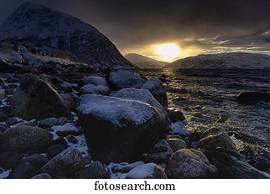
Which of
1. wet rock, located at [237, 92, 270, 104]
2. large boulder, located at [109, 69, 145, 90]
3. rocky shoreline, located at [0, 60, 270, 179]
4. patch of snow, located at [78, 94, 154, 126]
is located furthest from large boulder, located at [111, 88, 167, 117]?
wet rock, located at [237, 92, 270, 104]

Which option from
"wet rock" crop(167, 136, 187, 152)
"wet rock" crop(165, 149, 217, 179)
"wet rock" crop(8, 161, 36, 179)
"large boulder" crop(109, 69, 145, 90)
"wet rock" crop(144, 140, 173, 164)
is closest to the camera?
"wet rock" crop(8, 161, 36, 179)

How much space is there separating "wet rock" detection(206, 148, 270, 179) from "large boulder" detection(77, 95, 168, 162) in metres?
0.80

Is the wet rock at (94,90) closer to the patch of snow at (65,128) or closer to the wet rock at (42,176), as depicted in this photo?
the patch of snow at (65,128)

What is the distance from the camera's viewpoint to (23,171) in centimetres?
376

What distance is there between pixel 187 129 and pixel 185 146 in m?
1.17

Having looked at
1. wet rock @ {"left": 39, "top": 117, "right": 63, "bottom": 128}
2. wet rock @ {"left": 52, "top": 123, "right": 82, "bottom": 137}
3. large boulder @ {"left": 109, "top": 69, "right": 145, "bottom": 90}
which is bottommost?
wet rock @ {"left": 52, "top": 123, "right": 82, "bottom": 137}

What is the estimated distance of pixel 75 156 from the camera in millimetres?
3939

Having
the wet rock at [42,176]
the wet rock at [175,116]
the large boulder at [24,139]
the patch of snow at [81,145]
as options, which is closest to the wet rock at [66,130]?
the patch of snow at [81,145]

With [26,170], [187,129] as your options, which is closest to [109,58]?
[187,129]

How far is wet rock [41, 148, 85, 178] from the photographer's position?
3822mm

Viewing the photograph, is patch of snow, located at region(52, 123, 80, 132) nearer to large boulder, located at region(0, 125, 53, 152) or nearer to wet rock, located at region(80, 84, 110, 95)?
large boulder, located at region(0, 125, 53, 152)

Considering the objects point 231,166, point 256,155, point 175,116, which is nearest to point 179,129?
point 175,116

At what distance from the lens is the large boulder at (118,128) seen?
4191mm
